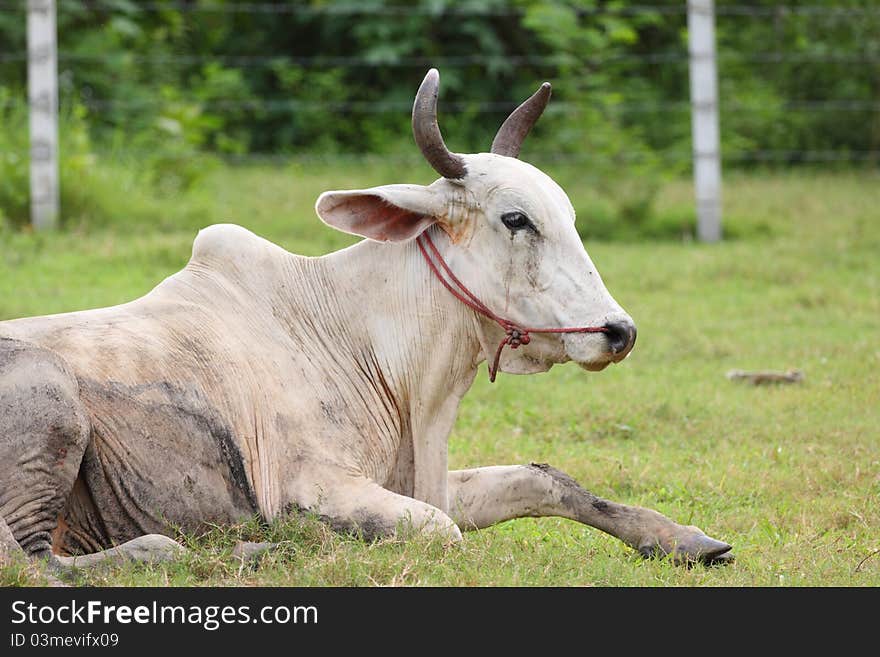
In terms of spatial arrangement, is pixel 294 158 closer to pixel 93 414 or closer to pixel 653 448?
pixel 653 448

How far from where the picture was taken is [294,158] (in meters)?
14.1

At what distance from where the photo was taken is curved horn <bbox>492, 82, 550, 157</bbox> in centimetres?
511

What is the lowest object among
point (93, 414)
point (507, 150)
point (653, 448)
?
point (653, 448)

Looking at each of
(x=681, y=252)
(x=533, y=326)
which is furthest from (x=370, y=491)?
(x=681, y=252)

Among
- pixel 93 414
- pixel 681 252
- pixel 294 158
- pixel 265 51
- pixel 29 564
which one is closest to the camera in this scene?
pixel 29 564

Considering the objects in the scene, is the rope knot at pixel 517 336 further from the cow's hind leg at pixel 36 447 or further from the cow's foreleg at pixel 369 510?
the cow's hind leg at pixel 36 447

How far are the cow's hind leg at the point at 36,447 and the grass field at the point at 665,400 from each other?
0.24m

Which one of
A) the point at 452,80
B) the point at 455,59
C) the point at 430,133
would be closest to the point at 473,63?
the point at 455,59

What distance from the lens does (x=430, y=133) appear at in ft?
15.1

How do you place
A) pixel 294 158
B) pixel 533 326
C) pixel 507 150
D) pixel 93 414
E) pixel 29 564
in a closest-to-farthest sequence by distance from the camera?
1. pixel 29 564
2. pixel 93 414
3. pixel 533 326
4. pixel 507 150
5. pixel 294 158

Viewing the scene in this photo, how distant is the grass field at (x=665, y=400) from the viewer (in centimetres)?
428

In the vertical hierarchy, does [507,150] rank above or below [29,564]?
above

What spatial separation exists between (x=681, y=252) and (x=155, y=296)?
6.45 m

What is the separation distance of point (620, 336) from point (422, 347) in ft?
2.31
